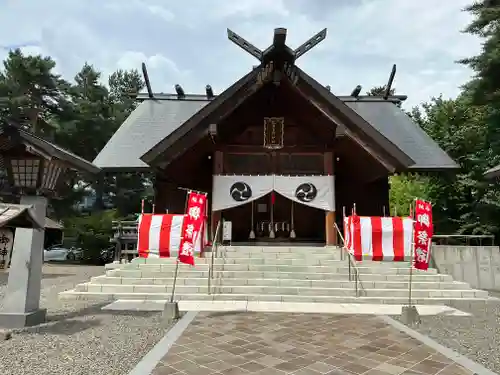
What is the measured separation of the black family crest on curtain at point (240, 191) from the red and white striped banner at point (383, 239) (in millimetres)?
3923

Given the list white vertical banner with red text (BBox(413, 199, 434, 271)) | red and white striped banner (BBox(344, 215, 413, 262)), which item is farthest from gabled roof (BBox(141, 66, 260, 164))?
white vertical banner with red text (BBox(413, 199, 434, 271))

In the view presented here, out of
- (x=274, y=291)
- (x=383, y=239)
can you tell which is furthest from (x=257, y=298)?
(x=383, y=239)

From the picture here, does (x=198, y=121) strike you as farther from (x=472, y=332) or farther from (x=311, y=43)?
(x=472, y=332)

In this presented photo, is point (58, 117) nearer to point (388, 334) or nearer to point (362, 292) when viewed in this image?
point (362, 292)

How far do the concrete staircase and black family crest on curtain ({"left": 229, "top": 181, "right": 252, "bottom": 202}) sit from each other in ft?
6.60

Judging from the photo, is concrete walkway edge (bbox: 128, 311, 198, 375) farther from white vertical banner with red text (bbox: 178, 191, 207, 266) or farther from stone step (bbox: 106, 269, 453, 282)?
stone step (bbox: 106, 269, 453, 282)

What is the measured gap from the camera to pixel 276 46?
33.3ft

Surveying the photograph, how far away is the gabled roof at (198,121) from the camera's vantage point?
10547 mm

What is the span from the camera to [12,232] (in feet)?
19.5

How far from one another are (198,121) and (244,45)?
2.68 metres

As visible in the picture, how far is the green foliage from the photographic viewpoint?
2169 centimetres

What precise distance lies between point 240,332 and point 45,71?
27.9 m

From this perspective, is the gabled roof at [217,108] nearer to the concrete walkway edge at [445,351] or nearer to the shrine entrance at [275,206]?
the shrine entrance at [275,206]

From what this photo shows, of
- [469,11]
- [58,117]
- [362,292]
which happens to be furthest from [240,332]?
[58,117]
